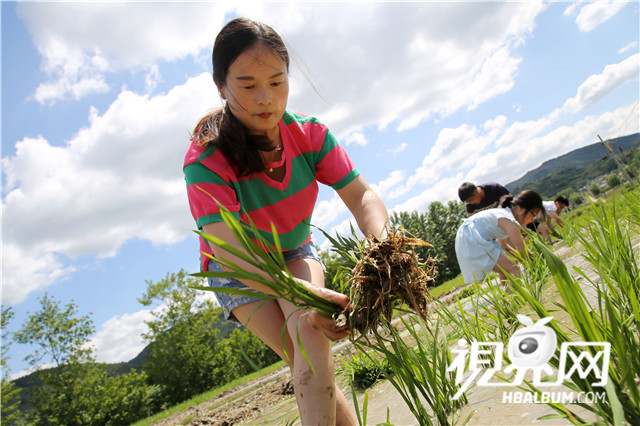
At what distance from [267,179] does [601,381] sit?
1564 mm

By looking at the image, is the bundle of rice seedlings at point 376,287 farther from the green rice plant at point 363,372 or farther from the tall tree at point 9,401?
the tall tree at point 9,401

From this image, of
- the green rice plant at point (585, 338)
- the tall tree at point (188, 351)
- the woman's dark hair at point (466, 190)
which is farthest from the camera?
the tall tree at point (188, 351)

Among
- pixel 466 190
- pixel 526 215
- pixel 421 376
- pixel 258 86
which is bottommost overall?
pixel 421 376

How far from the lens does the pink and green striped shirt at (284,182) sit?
1.80 meters

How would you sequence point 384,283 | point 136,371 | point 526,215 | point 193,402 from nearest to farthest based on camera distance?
1. point 384,283
2. point 526,215
3. point 193,402
4. point 136,371

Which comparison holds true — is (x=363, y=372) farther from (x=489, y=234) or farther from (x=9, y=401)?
(x=9, y=401)

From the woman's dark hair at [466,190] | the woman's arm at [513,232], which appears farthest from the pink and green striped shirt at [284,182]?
the woman's dark hair at [466,190]

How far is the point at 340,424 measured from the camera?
173cm

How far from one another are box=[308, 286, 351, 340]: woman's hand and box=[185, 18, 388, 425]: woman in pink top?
0.08 m

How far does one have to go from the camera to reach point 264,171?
2059 millimetres

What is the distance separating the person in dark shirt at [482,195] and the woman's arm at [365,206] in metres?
4.52

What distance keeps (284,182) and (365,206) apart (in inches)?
17.6
